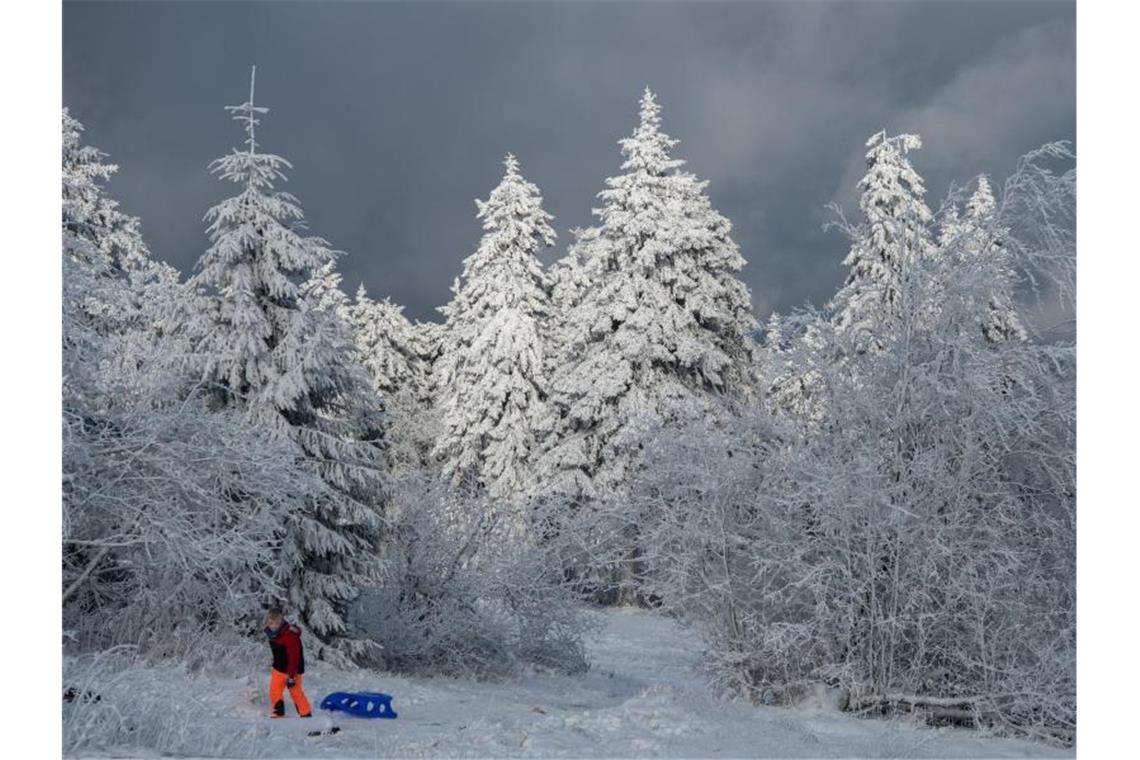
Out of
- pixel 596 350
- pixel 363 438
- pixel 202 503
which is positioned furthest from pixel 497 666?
pixel 596 350

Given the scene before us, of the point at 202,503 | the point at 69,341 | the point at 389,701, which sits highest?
the point at 69,341

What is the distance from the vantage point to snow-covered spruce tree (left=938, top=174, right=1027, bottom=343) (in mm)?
12555

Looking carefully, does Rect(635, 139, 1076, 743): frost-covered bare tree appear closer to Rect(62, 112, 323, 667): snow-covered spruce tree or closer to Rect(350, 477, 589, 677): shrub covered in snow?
Rect(62, 112, 323, 667): snow-covered spruce tree

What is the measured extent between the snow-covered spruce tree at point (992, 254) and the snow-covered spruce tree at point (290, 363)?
9619mm

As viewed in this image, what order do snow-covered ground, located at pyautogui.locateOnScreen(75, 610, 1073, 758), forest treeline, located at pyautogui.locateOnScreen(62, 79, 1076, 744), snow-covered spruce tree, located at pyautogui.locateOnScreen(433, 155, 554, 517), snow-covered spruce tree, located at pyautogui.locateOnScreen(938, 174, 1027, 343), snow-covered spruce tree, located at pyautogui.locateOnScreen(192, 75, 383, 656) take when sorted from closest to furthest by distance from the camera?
snow-covered ground, located at pyautogui.locateOnScreen(75, 610, 1073, 758) < forest treeline, located at pyautogui.locateOnScreen(62, 79, 1076, 744) < snow-covered spruce tree, located at pyautogui.locateOnScreen(938, 174, 1027, 343) < snow-covered spruce tree, located at pyautogui.locateOnScreen(192, 75, 383, 656) < snow-covered spruce tree, located at pyautogui.locateOnScreen(433, 155, 554, 517)

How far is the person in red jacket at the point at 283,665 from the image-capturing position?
12.1 metres

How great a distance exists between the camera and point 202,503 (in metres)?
11.7

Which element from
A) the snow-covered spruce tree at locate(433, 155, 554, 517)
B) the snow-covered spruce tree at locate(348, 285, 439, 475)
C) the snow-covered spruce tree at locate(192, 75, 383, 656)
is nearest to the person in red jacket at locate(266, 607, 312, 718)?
the snow-covered spruce tree at locate(192, 75, 383, 656)

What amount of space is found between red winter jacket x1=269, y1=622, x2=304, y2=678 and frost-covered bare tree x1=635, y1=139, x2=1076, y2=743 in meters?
4.97

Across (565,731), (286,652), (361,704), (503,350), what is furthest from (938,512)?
(503,350)

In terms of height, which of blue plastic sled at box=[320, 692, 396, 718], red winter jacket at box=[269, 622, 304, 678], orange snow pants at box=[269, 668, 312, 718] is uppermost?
red winter jacket at box=[269, 622, 304, 678]
